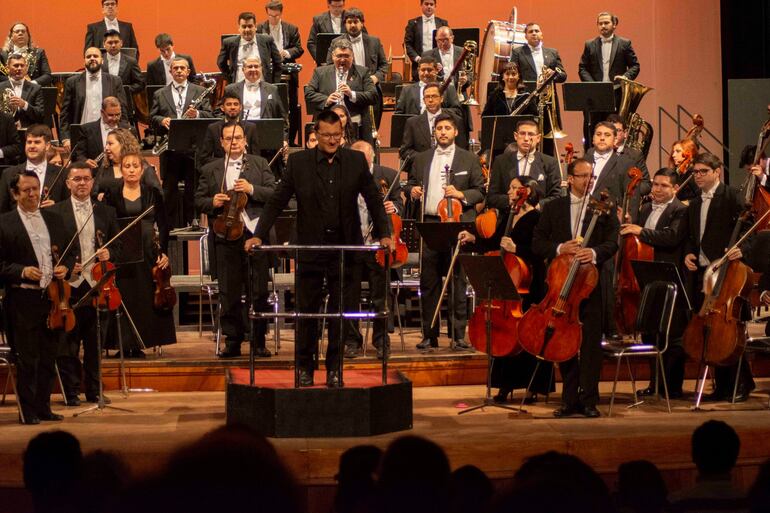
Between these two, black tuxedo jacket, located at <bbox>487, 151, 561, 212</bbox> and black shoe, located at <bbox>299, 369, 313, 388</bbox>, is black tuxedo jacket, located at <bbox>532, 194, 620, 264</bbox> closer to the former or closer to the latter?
black tuxedo jacket, located at <bbox>487, 151, 561, 212</bbox>

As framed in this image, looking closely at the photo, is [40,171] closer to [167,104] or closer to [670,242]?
[167,104]

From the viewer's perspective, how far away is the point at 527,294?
659 cm

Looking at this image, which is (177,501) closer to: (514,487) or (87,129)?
(514,487)

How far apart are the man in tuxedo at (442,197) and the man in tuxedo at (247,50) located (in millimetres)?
2932

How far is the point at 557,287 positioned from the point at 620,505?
346 cm

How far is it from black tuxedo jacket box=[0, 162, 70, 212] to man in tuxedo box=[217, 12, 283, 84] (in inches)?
109

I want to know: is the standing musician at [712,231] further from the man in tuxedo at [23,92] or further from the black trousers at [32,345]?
the man in tuxedo at [23,92]

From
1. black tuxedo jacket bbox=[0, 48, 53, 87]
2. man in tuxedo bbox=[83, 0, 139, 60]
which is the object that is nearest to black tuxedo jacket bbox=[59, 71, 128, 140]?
black tuxedo jacket bbox=[0, 48, 53, 87]

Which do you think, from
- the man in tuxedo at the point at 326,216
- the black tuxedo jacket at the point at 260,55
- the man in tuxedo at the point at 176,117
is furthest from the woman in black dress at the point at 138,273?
the black tuxedo jacket at the point at 260,55

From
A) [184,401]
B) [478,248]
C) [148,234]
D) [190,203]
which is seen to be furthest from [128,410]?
[190,203]

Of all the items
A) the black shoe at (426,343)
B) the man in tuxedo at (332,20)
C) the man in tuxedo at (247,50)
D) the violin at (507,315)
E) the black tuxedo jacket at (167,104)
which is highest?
the man in tuxedo at (332,20)

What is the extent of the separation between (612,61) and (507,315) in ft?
16.5

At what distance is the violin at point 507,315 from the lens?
6.39m

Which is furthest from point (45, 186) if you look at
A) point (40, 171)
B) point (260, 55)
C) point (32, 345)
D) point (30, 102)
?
point (260, 55)
